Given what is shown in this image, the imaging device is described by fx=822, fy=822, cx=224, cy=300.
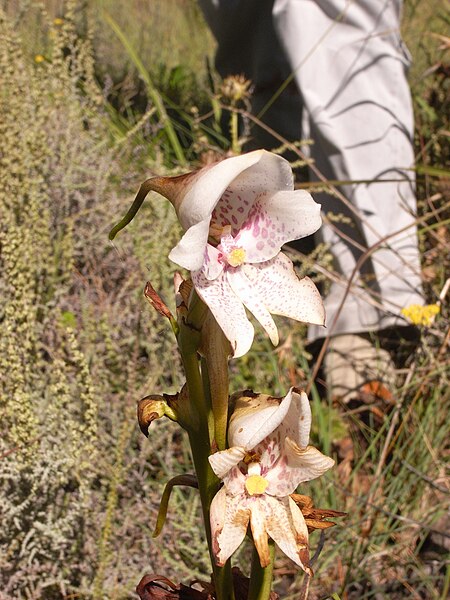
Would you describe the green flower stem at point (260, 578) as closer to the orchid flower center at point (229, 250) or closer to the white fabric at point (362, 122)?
the orchid flower center at point (229, 250)

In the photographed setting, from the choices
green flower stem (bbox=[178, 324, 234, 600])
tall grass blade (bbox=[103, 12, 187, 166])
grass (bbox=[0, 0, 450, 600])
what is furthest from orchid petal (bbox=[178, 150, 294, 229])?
tall grass blade (bbox=[103, 12, 187, 166])

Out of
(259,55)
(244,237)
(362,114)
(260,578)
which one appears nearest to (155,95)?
(259,55)

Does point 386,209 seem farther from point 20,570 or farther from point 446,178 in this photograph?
point 20,570

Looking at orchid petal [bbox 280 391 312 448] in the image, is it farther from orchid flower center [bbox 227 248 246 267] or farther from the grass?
the grass

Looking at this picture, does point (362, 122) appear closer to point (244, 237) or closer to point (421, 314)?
point (421, 314)

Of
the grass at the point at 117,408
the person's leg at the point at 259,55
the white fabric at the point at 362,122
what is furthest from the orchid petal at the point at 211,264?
the person's leg at the point at 259,55
